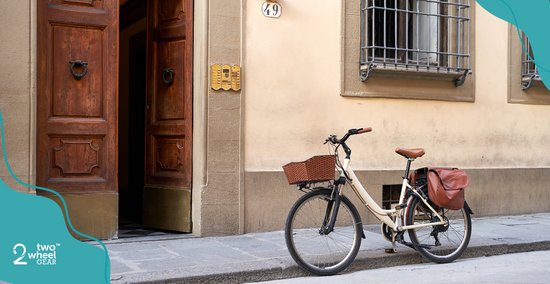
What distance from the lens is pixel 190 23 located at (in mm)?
6086

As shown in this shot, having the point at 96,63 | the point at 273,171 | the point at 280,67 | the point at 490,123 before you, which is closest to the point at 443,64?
the point at 490,123

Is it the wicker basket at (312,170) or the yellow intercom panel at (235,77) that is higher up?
the yellow intercom panel at (235,77)

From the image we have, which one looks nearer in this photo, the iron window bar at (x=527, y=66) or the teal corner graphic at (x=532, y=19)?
the teal corner graphic at (x=532, y=19)

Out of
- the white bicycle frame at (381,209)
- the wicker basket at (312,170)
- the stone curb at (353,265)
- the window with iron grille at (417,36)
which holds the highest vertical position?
the window with iron grille at (417,36)

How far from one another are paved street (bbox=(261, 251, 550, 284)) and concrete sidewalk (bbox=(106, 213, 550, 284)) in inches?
4.6

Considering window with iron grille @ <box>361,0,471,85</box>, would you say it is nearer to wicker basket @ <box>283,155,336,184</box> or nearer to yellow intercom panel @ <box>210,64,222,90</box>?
yellow intercom panel @ <box>210,64,222,90</box>

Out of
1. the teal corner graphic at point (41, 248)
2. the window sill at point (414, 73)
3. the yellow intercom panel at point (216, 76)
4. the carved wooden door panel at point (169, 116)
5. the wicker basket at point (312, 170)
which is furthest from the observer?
the window sill at point (414, 73)

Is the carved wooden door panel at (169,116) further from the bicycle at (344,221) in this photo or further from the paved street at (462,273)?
the paved street at (462,273)

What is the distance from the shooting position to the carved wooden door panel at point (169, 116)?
610cm

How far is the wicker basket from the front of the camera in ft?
14.3

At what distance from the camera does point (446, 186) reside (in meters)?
5.04

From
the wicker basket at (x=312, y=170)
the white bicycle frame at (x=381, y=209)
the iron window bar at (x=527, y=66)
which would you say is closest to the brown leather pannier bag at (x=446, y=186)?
the white bicycle frame at (x=381, y=209)

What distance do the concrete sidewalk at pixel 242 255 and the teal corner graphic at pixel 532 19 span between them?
2.81m

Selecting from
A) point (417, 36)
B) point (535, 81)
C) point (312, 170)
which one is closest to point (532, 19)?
point (535, 81)
